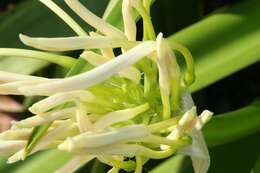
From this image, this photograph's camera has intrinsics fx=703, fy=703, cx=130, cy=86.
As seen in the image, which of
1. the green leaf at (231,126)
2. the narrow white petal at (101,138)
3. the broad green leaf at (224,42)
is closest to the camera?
the narrow white petal at (101,138)

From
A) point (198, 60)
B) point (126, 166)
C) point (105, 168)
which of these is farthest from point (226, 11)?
point (126, 166)

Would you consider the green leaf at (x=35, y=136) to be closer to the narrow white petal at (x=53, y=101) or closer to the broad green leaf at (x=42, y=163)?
the narrow white petal at (x=53, y=101)

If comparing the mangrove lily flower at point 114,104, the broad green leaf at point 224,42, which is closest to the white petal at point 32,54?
the mangrove lily flower at point 114,104

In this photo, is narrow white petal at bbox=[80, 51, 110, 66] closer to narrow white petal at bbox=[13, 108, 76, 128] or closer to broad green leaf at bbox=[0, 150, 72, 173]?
narrow white petal at bbox=[13, 108, 76, 128]

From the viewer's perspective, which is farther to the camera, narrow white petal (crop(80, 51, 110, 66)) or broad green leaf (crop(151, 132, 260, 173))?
broad green leaf (crop(151, 132, 260, 173))

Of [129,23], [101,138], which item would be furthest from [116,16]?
[101,138]

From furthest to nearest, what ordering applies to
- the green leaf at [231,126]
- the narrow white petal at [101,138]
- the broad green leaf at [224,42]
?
→ the broad green leaf at [224,42]
the green leaf at [231,126]
the narrow white petal at [101,138]

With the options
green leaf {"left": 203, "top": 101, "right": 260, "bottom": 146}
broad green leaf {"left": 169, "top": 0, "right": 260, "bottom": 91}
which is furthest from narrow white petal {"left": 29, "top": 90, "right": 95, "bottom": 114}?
broad green leaf {"left": 169, "top": 0, "right": 260, "bottom": 91}
